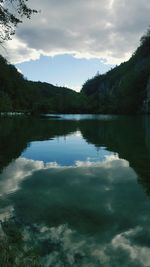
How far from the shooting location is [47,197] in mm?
15469

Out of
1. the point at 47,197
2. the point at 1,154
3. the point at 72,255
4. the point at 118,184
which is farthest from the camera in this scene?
the point at 1,154

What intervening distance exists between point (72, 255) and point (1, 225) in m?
3.12

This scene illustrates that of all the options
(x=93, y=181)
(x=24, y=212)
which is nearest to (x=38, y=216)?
(x=24, y=212)

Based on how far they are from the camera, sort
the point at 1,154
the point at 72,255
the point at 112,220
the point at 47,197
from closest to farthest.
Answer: the point at 72,255
the point at 112,220
the point at 47,197
the point at 1,154

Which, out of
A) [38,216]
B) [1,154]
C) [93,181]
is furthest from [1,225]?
[1,154]

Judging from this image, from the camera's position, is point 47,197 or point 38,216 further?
point 47,197

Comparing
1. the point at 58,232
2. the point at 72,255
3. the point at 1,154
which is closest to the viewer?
the point at 72,255

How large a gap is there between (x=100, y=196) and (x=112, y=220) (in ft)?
11.6

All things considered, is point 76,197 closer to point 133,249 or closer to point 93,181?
point 93,181

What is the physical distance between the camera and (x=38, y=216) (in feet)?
40.9

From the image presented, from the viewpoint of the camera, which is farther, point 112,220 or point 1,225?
point 112,220

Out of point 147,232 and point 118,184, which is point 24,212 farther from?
point 118,184

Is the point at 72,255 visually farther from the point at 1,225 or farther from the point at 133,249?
the point at 1,225

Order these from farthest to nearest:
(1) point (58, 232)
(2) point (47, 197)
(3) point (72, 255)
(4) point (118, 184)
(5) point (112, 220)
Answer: (4) point (118, 184), (2) point (47, 197), (5) point (112, 220), (1) point (58, 232), (3) point (72, 255)
